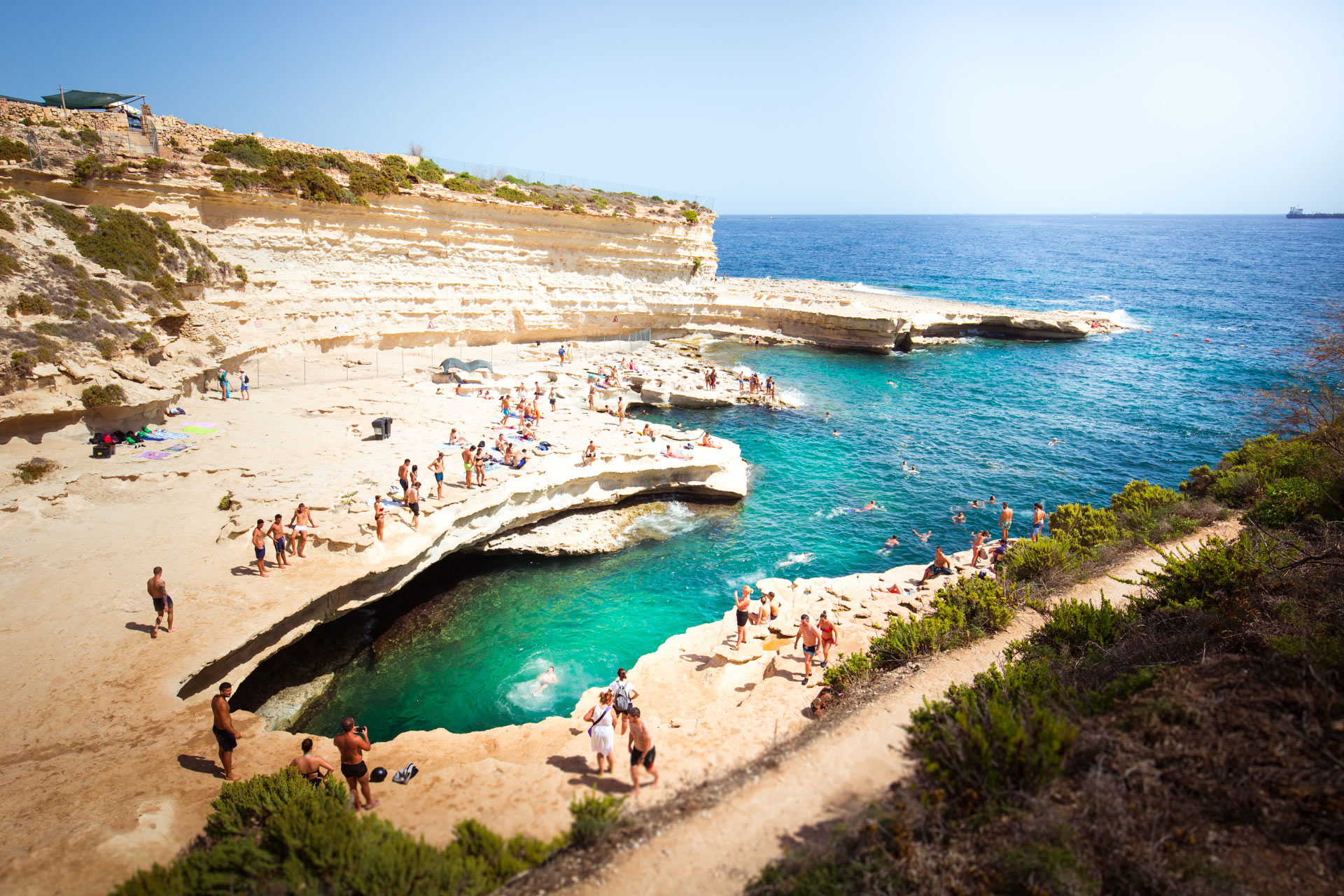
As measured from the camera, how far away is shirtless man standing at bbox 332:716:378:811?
8.70 meters

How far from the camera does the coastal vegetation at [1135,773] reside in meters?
5.84

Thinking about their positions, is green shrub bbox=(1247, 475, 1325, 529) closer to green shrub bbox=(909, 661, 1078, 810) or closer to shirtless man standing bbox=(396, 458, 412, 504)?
green shrub bbox=(909, 661, 1078, 810)

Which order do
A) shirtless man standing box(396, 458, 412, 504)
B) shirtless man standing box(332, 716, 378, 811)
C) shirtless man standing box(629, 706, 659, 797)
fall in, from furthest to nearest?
1. shirtless man standing box(396, 458, 412, 504)
2. shirtless man standing box(629, 706, 659, 797)
3. shirtless man standing box(332, 716, 378, 811)

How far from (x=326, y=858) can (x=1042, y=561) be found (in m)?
15.4

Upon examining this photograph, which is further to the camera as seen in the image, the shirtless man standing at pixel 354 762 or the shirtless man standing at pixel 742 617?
the shirtless man standing at pixel 742 617

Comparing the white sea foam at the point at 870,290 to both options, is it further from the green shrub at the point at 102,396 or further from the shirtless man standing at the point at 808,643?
the green shrub at the point at 102,396

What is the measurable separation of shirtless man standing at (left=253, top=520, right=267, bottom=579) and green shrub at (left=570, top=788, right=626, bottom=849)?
381 inches

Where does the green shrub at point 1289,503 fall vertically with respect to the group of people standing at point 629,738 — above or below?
above

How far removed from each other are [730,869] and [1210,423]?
3790cm

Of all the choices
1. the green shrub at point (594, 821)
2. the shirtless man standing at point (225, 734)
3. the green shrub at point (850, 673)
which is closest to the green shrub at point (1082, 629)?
the green shrub at point (850, 673)

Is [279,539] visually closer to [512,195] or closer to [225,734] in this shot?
[225,734]

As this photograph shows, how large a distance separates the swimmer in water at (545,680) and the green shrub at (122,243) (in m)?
21.7

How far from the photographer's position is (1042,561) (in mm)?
15195

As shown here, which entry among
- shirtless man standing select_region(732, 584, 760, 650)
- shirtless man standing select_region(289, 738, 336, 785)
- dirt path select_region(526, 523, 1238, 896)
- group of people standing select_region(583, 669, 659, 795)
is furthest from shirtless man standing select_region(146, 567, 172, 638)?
shirtless man standing select_region(732, 584, 760, 650)
